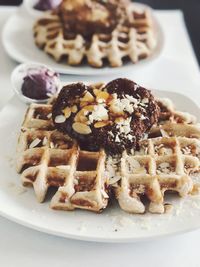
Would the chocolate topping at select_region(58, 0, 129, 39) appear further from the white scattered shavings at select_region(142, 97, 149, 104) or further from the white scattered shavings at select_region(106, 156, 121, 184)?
the white scattered shavings at select_region(106, 156, 121, 184)

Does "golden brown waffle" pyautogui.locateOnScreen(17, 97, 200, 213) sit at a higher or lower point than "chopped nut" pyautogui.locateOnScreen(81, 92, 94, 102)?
lower

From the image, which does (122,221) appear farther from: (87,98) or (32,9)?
(32,9)

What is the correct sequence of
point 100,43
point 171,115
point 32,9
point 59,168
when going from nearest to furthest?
point 59,168, point 171,115, point 100,43, point 32,9

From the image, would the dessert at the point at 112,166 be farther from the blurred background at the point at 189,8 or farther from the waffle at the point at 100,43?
the blurred background at the point at 189,8

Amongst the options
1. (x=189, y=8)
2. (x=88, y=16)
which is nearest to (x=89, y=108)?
(x=88, y=16)

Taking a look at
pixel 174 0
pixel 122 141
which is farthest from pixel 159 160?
pixel 174 0

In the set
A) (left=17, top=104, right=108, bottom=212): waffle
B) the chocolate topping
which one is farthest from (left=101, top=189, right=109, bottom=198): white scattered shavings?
the chocolate topping

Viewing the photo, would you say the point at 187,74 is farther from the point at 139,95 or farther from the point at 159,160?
the point at 159,160
